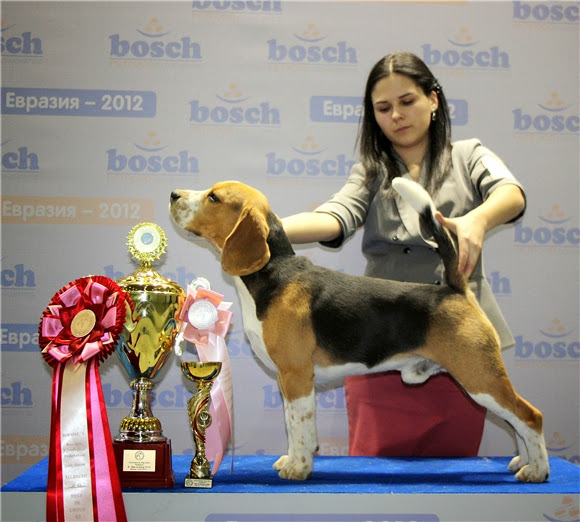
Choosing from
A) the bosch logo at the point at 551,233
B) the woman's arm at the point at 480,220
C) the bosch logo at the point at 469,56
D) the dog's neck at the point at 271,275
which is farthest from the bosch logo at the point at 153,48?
the bosch logo at the point at 551,233

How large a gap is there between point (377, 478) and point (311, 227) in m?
0.97

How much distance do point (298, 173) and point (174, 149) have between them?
0.72 m

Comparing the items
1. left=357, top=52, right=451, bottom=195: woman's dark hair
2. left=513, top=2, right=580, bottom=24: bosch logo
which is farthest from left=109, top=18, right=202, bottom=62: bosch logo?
left=513, top=2, right=580, bottom=24: bosch logo

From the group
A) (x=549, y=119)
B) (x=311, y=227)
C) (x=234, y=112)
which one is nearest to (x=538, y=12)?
(x=549, y=119)

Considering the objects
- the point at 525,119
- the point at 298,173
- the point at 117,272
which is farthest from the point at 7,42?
the point at 525,119

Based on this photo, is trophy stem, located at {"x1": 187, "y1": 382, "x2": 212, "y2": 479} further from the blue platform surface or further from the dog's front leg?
the dog's front leg

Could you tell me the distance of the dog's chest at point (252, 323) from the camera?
6.63 ft

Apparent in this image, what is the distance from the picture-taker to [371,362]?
81.4 inches

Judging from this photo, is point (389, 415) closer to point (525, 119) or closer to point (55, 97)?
point (525, 119)

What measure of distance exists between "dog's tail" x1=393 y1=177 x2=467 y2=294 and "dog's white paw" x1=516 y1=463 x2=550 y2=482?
0.61 m

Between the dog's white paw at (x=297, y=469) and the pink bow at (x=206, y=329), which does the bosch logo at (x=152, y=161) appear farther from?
the dog's white paw at (x=297, y=469)

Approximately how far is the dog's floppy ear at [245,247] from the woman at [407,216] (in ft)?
→ 1.24

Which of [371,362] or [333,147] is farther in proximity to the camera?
[333,147]

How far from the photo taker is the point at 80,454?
1809 millimetres
